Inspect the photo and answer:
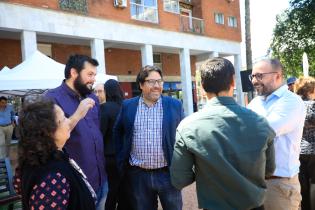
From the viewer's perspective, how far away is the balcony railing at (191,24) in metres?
24.9

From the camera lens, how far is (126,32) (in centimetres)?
2061

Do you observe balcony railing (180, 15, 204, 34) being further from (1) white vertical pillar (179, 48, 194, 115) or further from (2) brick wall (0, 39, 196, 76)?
(2) brick wall (0, 39, 196, 76)

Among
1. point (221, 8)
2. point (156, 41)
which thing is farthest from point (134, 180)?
point (221, 8)

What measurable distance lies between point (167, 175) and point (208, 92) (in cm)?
139

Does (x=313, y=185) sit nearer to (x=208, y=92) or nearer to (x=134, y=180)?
(x=134, y=180)

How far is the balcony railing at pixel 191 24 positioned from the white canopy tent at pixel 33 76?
15234 mm

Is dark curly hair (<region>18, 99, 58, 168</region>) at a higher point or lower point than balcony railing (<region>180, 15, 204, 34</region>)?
lower

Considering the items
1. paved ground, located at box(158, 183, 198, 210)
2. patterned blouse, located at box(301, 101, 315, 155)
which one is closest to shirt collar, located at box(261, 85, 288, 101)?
patterned blouse, located at box(301, 101, 315, 155)

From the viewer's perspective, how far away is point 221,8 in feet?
95.9

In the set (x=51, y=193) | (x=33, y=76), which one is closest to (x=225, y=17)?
(x=33, y=76)

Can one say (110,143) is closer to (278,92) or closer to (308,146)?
(278,92)

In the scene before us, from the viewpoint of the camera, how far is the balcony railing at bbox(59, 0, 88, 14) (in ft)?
57.8

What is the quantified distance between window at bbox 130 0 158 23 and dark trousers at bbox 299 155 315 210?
58.5 ft

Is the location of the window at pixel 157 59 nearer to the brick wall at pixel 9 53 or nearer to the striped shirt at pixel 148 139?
the brick wall at pixel 9 53
